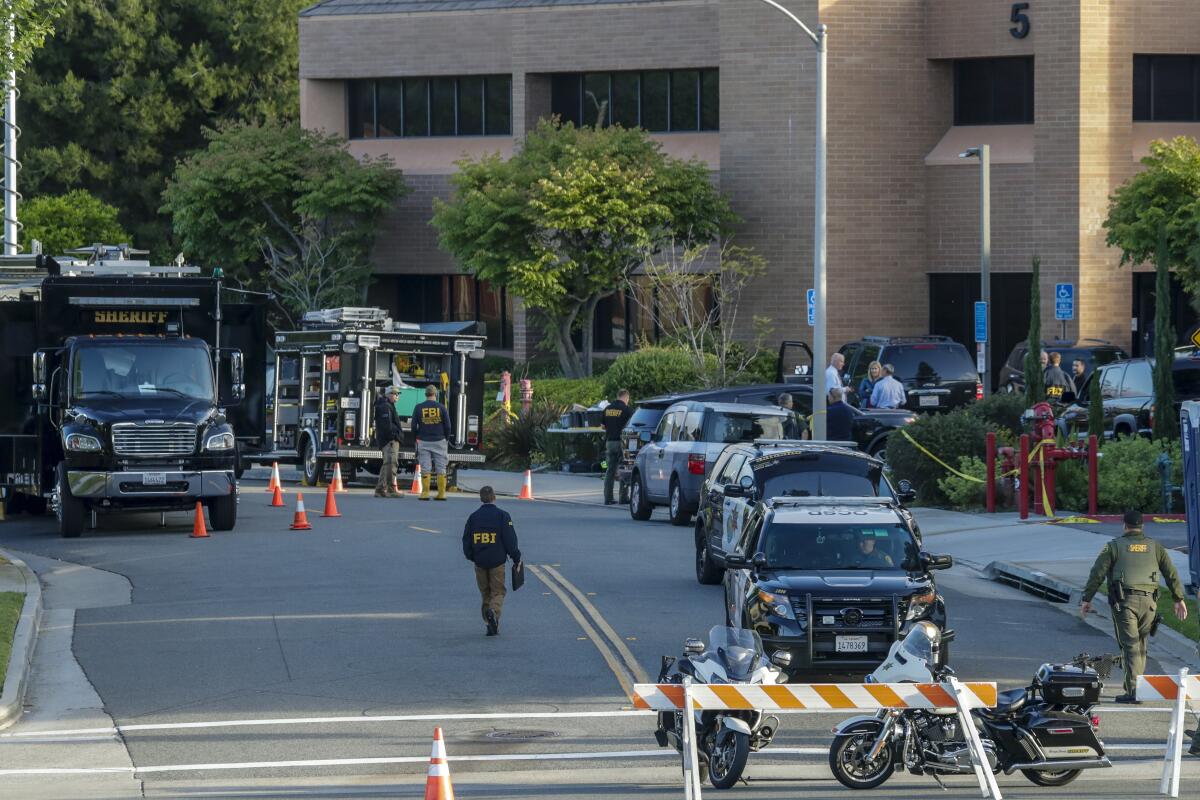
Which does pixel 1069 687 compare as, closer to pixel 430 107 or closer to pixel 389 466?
pixel 389 466

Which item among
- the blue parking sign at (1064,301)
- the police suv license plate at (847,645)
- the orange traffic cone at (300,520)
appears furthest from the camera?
the blue parking sign at (1064,301)

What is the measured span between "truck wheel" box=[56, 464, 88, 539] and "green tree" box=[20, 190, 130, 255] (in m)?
39.1

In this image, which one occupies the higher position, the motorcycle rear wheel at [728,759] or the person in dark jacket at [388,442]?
the person in dark jacket at [388,442]

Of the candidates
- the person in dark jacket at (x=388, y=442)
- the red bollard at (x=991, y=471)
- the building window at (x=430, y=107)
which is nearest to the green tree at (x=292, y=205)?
the building window at (x=430, y=107)

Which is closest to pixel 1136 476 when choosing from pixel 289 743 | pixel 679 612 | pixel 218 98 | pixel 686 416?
pixel 686 416

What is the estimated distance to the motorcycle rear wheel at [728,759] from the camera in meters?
11.6

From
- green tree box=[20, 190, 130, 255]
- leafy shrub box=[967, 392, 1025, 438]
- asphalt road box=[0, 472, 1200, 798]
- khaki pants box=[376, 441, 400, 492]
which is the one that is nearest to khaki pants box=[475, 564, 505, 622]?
asphalt road box=[0, 472, 1200, 798]

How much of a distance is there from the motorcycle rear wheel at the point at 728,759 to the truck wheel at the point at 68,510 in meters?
16.6

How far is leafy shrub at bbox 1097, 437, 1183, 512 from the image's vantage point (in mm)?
26812

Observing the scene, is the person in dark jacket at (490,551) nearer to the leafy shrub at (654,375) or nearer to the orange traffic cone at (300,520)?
the orange traffic cone at (300,520)

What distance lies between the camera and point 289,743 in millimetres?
13453

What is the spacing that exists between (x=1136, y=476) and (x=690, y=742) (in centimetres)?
1732

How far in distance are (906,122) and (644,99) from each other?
27.9 ft

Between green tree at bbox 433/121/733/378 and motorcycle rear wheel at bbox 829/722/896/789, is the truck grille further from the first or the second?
green tree at bbox 433/121/733/378
